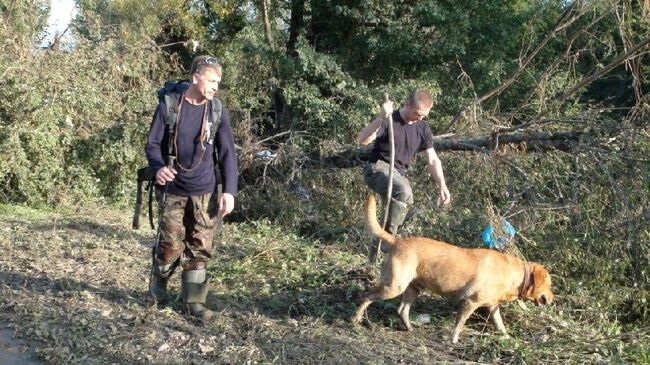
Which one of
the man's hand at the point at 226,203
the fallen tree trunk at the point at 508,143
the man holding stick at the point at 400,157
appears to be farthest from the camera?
the fallen tree trunk at the point at 508,143

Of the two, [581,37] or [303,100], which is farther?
[303,100]

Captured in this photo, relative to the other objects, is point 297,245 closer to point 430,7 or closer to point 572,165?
point 572,165

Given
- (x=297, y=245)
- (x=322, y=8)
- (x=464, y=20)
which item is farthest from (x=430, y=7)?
(x=297, y=245)

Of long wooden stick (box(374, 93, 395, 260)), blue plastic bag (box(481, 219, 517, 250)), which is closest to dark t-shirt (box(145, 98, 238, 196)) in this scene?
long wooden stick (box(374, 93, 395, 260))

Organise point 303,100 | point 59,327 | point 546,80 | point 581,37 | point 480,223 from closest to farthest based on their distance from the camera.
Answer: point 59,327 → point 480,223 → point 546,80 → point 581,37 → point 303,100

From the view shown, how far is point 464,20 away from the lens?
1355 centimetres

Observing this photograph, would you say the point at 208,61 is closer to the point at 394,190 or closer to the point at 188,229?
the point at 188,229

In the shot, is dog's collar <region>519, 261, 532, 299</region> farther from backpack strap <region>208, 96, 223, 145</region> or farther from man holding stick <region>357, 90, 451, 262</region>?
backpack strap <region>208, 96, 223, 145</region>

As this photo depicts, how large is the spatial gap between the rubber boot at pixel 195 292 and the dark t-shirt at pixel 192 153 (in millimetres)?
644

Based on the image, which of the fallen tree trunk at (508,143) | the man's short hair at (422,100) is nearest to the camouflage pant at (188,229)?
the man's short hair at (422,100)

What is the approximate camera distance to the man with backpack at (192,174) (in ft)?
15.6

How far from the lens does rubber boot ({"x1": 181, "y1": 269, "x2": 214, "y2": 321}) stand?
513cm

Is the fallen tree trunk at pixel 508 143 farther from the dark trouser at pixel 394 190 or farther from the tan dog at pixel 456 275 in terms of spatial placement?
the tan dog at pixel 456 275

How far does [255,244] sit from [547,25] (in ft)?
29.1
